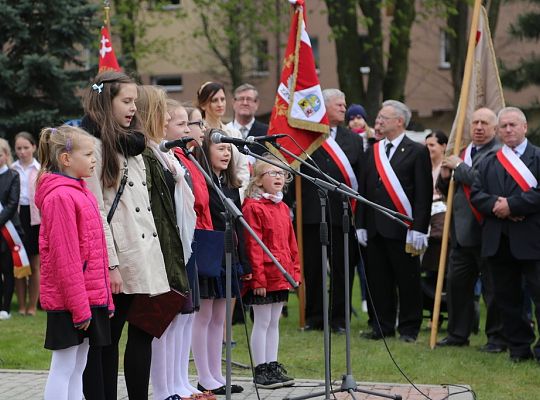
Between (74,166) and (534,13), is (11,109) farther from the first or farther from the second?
(74,166)

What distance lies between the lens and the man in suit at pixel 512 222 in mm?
8719

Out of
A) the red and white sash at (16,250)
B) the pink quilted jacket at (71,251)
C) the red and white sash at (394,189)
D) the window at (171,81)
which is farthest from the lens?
the window at (171,81)

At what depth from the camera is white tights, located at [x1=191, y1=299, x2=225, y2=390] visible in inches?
292

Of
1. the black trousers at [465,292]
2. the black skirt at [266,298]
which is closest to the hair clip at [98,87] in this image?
the black skirt at [266,298]

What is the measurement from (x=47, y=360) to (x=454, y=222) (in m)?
4.02

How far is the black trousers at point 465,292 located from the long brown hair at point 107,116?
4815 mm

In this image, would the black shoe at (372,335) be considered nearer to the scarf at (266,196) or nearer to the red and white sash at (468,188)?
the red and white sash at (468,188)

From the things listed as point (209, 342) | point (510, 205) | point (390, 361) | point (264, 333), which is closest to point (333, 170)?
point (510, 205)

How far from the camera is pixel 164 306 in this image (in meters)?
6.24

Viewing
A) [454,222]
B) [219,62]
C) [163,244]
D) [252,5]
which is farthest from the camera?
[219,62]

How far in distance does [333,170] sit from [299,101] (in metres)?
0.82

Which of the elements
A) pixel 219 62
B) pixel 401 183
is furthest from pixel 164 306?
pixel 219 62

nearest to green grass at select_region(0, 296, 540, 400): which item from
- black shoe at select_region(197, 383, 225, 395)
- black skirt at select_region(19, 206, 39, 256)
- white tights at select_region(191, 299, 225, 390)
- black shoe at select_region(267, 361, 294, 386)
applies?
black shoe at select_region(267, 361, 294, 386)

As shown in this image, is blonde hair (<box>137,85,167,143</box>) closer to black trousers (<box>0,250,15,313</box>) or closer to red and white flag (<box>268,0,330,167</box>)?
red and white flag (<box>268,0,330,167</box>)
